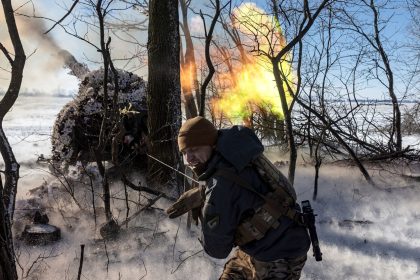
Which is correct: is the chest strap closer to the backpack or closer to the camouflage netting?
the backpack

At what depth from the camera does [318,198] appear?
6.64 m

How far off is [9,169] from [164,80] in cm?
278

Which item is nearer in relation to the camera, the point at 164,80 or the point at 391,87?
the point at 164,80

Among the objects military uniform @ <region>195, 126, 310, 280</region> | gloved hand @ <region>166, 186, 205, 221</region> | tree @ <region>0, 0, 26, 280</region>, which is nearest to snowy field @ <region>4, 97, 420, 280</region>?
tree @ <region>0, 0, 26, 280</region>

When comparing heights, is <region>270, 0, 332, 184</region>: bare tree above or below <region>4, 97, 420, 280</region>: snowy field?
above

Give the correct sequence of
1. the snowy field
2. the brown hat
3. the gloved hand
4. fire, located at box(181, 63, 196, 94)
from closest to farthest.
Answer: the brown hat
the gloved hand
the snowy field
fire, located at box(181, 63, 196, 94)

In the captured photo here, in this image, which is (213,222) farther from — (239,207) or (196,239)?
(196,239)

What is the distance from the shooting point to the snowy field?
427 cm

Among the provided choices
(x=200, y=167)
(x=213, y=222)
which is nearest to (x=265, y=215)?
(x=213, y=222)

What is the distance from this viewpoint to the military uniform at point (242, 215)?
93.4 inches

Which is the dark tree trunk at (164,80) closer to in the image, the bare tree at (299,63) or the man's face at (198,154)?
the bare tree at (299,63)

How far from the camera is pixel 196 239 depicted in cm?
509

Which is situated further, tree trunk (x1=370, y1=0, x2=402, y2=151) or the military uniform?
tree trunk (x1=370, y1=0, x2=402, y2=151)

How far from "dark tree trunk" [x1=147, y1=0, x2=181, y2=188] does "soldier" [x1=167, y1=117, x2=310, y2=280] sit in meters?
3.69
